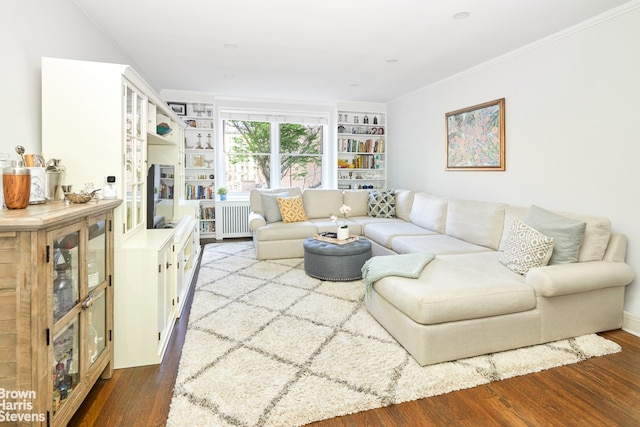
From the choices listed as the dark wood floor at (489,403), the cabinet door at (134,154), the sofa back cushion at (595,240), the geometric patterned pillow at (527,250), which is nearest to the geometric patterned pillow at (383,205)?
the geometric patterned pillow at (527,250)

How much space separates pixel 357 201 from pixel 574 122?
3.14 metres

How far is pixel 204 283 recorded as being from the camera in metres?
3.63

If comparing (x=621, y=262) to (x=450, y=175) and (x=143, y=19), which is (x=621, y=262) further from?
(x=143, y=19)

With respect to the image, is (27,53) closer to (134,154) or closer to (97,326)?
(134,154)

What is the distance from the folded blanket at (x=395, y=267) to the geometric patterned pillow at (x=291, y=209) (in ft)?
7.52

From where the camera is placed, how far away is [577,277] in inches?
92.2

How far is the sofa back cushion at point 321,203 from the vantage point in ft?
17.8

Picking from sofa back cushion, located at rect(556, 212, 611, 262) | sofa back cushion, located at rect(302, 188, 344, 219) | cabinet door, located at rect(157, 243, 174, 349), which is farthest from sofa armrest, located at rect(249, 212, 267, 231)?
sofa back cushion, located at rect(556, 212, 611, 262)

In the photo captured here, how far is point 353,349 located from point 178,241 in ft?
5.73

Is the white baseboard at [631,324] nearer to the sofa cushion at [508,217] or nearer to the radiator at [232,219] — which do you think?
the sofa cushion at [508,217]

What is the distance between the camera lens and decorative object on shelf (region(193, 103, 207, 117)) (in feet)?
19.0

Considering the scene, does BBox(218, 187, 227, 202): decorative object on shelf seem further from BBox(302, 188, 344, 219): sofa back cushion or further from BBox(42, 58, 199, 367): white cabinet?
BBox(42, 58, 199, 367): white cabinet

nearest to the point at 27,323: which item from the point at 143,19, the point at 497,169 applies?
the point at 143,19

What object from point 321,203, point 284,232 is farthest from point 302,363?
point 321,203
